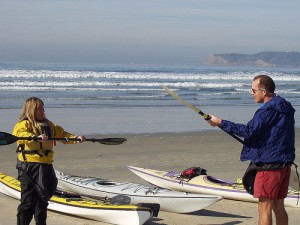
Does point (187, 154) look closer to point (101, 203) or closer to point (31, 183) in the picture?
point (101, 203)

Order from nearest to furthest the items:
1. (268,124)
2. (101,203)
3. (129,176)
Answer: (268,124)
(101,203)
(129,176)

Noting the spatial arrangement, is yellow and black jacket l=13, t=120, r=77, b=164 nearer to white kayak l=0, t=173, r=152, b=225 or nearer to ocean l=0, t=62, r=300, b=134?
white kayak l=0, t=173, r=152, b=225

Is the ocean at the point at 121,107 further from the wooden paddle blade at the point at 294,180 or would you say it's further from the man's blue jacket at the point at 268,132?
the man's blue jacket at the point at 268,132

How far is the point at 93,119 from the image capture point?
56.4ft

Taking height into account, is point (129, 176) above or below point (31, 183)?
below

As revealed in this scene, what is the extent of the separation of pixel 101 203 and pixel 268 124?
2.50 m

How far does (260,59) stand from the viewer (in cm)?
15338

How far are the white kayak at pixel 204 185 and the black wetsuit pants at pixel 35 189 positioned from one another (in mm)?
2777

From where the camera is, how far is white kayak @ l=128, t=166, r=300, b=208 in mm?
7417

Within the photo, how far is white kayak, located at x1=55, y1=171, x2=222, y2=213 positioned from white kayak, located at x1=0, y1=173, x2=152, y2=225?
351mm

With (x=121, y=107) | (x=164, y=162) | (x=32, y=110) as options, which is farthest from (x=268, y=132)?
(x=121, y=107)

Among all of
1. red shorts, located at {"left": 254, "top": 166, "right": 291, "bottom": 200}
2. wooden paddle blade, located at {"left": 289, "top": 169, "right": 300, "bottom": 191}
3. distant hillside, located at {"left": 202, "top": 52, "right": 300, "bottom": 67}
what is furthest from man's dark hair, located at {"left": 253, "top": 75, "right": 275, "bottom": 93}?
distant hillside, located at {"left": 202, "top": 52, "right": 300, "bottom": 67}

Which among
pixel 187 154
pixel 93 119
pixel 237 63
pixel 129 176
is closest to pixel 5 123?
pixel 93 119

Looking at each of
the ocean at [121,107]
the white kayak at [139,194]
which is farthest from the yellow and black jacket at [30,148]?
the ocean at [121,107]
